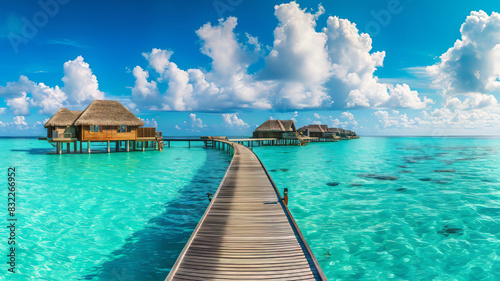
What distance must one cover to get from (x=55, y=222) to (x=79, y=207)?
1.88 metres

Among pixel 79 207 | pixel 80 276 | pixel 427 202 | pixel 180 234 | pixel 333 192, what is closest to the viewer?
pixel 80 276

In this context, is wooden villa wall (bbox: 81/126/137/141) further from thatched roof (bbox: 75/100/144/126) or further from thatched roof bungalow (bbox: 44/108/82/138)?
thatched roof bungalow (bbox: 44/108/82/138)

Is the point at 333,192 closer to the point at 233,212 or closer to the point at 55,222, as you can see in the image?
the point at 233,212

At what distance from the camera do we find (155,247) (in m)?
7.92

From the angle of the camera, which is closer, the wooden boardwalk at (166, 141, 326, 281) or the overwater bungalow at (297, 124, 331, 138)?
the wooden boardwalk at (166, 141, 326, 281)

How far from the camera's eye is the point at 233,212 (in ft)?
25.9

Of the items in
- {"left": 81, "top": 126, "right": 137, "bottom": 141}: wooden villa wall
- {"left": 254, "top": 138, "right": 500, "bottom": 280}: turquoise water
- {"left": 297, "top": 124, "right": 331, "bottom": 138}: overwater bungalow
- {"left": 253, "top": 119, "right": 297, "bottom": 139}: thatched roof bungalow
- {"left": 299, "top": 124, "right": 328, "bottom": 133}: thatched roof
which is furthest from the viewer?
{"left": 297, "top": 124, "right": 331, "bottom": 138}: overwater bungalow

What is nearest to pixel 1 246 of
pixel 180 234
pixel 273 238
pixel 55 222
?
pixel 55 222

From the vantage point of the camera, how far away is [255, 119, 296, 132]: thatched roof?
62.1 meters

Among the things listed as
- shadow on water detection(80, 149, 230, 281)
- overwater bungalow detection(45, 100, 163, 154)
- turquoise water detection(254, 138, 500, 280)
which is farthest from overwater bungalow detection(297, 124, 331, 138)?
shadow on water detection(80, 149, 230, 281)

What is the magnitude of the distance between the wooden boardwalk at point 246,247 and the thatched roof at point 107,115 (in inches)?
1199

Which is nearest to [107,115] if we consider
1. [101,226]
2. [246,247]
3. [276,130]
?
[101,226]

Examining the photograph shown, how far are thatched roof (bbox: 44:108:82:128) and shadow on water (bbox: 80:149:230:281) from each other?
32.7 meters

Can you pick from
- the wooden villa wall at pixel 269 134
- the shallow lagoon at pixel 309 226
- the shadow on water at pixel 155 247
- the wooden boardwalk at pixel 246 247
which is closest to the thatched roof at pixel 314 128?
the wooden villa wall at pixel 269 134
